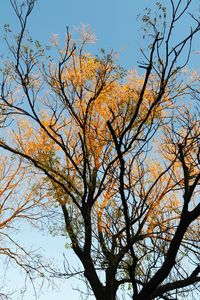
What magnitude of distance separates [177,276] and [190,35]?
150 inches

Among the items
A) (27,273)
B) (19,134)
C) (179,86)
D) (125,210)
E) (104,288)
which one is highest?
(19,134)

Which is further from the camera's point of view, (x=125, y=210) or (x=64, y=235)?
(x=64, y=235)

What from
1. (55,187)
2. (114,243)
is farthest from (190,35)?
(55,187)

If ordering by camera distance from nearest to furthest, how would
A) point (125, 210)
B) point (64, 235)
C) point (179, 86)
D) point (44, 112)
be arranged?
point (125, 210)
point (64, 235)
point (179, 86)
point (44, 112)

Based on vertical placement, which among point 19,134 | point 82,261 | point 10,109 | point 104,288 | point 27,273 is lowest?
point 104,288

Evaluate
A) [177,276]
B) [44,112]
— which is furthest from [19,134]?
[177,276]

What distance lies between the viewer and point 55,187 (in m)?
8.14

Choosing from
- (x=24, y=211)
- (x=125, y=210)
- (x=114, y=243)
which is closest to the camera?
(x=125, y=210)

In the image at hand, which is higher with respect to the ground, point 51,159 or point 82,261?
point 51,159

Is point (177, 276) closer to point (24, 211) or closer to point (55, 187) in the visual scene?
point (55, 187)

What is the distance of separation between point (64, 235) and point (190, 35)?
4.52 m

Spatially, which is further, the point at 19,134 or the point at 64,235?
the point at 19,134

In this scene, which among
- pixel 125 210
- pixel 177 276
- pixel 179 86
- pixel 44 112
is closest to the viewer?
pixel 125 210

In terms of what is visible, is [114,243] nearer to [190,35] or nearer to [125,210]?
[125,210]
